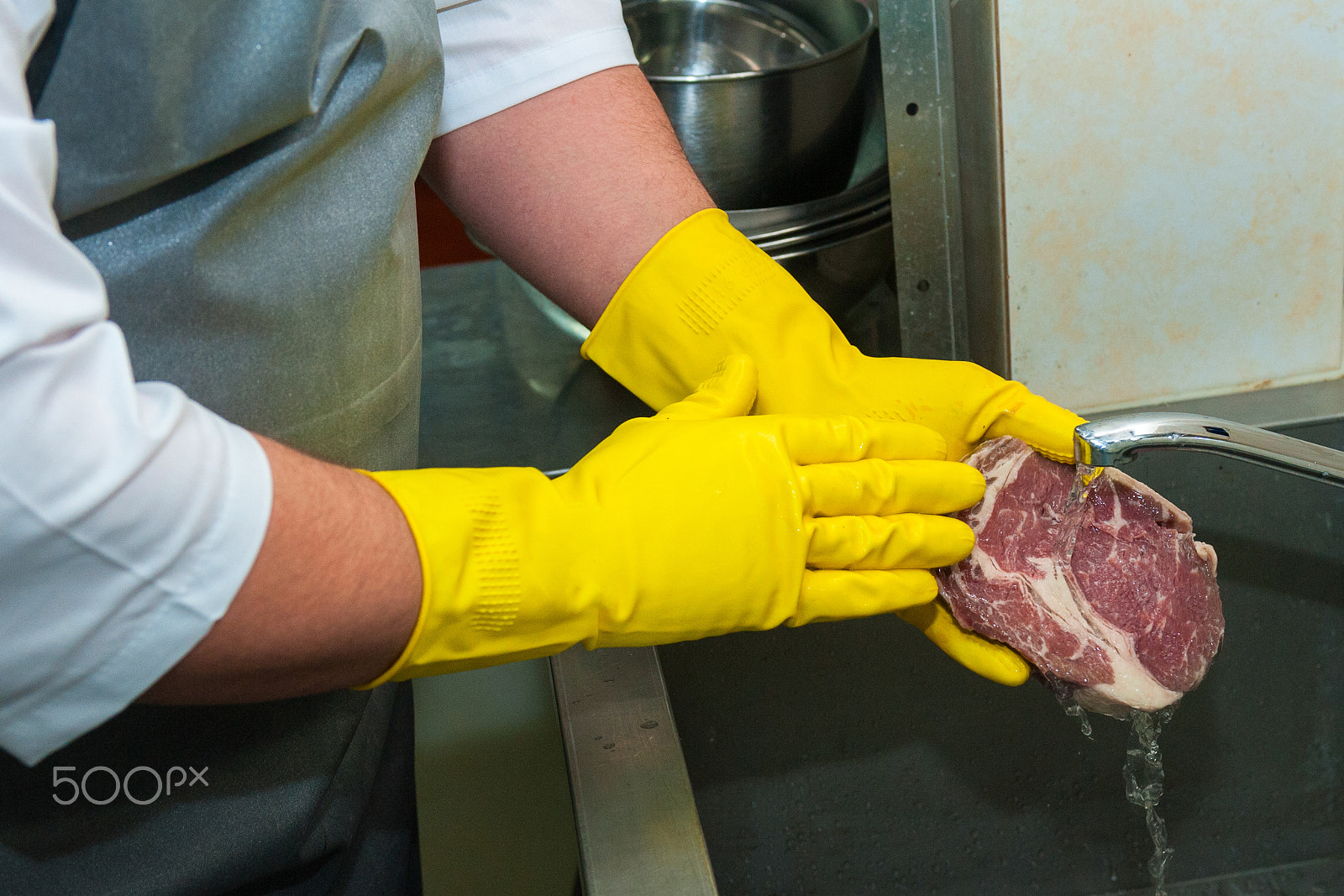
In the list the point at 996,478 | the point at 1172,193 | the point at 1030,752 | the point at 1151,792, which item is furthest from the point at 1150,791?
the point at 1172,193

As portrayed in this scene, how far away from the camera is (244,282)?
0.75 meters

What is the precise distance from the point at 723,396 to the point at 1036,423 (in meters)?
0.30

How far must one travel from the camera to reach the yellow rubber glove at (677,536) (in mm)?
729

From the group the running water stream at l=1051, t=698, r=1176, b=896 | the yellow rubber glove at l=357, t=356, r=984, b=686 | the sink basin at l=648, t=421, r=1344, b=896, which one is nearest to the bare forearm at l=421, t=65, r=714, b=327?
the yellow rubber glove at l=357, t=356, r=984, b=686

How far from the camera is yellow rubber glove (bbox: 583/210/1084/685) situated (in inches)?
38.9

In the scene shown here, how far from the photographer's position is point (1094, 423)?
812mm

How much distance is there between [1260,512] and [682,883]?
36.0 inches

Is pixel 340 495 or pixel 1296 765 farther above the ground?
pixel 340 495

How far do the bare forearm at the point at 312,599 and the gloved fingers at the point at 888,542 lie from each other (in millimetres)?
322

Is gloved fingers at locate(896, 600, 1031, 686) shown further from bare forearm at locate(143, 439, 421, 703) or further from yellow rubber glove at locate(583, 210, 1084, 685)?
bare forearm at locate(143, 439, 421, 703)

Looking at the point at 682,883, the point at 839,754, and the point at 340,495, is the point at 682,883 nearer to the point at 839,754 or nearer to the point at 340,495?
the point at 340,495

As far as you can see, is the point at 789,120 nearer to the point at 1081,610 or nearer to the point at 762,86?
the point at 762,86

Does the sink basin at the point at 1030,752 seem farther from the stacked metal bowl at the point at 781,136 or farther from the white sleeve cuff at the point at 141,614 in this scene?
the white sleeve cuff at the point at 141,614

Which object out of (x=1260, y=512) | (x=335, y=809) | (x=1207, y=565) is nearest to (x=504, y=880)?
(x=335, y=809)
